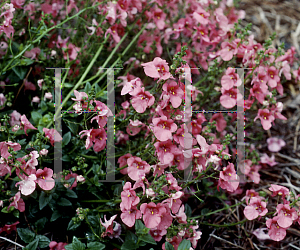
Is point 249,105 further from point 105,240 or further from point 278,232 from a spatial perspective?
point 105,240

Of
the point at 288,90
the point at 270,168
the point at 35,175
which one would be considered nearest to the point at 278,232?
the point at 270,168

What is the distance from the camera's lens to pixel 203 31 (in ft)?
8.69

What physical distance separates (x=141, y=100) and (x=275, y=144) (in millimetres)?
1885

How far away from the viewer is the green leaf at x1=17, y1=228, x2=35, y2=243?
2086mm

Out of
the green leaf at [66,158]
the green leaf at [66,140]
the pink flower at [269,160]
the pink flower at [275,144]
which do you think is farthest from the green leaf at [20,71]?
the pink flower at [275,144]

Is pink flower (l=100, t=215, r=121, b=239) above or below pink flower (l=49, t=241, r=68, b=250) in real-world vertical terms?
above

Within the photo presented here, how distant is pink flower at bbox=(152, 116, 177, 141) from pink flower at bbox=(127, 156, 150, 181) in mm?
281

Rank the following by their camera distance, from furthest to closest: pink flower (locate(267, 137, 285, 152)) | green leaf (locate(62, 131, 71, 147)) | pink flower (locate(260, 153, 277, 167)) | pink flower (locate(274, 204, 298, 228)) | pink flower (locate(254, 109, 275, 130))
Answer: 1. pink flower (locate(267, 137, 285, 152))
2. pink flower (locate(260, 153, 277, 167))
3. pink flower (locate(254, 109, 275, 130))
4. green leaf (locate(62, 131, 71, 147))
5. pink flower (locate(274, 204, 298, 228))

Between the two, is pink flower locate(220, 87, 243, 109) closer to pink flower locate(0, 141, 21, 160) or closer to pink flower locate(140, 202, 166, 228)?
pink flower locate(140, 202, 166, 228)

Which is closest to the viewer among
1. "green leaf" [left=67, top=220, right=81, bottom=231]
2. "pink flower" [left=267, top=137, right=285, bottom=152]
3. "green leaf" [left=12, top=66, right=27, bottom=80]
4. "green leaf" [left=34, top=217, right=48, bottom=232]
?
"green leaf" [left=67, top=220, right=81, bottom=231]

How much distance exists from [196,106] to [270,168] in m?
1.02

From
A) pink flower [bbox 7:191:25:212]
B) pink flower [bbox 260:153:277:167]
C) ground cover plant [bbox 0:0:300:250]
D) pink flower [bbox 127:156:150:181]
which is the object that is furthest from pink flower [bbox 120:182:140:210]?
pink flower [bbox 260:153:277:167]

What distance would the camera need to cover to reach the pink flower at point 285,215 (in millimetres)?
1922

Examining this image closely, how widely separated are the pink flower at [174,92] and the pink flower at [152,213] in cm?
60
